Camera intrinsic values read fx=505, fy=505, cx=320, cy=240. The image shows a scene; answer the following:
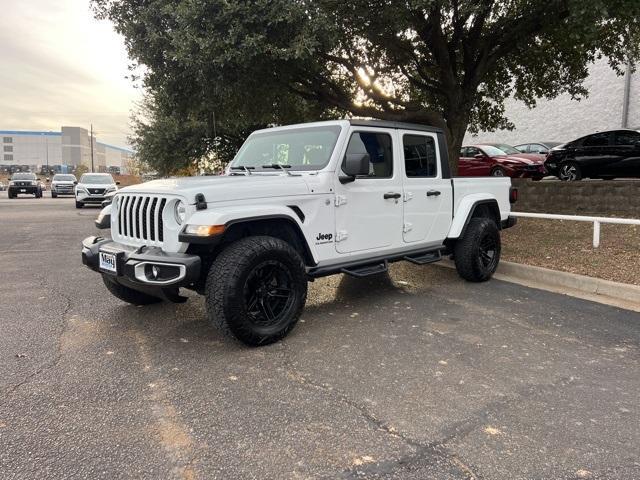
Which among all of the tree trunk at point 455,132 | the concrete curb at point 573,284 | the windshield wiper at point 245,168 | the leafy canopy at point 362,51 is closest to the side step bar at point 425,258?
the concrete curb at point 573,284

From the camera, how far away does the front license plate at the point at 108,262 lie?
13.0ft

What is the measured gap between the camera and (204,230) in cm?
359

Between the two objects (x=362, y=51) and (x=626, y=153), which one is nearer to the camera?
(x=362, y=51)

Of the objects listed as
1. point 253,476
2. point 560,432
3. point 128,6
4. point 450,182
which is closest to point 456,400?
point 560,432

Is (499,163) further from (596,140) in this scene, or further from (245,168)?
(245,168)

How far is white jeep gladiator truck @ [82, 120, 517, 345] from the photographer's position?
374 centimetres

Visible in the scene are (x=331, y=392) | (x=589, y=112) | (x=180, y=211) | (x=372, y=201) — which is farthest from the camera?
(x=589, y=112)

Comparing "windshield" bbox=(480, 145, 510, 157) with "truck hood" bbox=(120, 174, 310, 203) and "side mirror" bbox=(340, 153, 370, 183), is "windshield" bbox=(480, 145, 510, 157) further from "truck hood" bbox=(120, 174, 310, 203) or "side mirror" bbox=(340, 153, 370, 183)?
"truck hood" bbox=(120, 174, 310, 203)

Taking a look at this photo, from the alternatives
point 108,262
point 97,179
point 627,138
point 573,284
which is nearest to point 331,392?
point 108,262

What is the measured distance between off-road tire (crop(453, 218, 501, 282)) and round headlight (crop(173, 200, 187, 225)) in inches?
141

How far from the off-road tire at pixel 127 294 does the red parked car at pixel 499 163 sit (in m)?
12.0

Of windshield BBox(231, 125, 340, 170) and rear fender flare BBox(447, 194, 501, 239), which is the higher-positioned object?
windshield BBox(231, 125, 340, 170)

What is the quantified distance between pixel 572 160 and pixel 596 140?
0.77 metres

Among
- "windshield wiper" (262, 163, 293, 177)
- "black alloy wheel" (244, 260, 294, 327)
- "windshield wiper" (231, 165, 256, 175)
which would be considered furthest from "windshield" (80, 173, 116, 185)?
"black alloy wheel" (244, 260, 294, 327)
